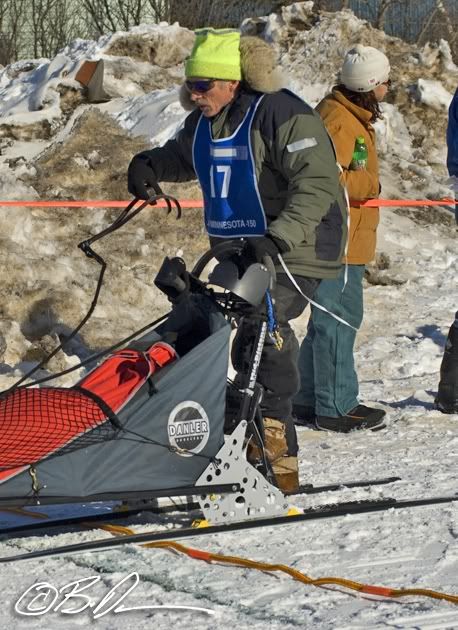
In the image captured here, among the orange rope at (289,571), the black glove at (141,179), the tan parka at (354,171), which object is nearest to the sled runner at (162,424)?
the orange rope at (289,571)

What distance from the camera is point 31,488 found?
3.88m

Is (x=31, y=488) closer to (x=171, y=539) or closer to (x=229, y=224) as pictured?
(x=171, y=539)

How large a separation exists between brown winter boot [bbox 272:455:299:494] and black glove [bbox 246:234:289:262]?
0.85 meters

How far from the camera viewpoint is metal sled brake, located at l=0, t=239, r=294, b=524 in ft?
12.9

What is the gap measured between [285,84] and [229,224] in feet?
1.85

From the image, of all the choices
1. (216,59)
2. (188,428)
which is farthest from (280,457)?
(216,59)

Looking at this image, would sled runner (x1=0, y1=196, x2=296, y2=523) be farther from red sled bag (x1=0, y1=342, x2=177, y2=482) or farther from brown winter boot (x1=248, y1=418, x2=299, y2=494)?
brown winter boot (x1=248, y1=418, x2=299, y2=494)

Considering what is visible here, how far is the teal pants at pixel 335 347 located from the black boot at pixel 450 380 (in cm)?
46

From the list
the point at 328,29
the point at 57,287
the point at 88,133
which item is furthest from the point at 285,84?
the point at 328,29

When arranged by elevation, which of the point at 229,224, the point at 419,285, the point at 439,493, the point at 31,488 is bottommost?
the point at 419,285

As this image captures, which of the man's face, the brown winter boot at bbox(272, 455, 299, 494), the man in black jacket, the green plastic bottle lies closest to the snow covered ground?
the brown winter boot at bbox(272, 455, 299, 494)

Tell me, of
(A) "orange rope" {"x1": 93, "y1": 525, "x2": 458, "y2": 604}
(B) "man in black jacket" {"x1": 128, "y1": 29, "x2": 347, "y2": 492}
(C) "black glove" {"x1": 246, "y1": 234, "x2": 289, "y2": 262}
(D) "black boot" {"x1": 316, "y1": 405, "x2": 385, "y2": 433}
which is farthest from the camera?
(D) "black boot" {"x1": 316, "y1": 405, "x2": 385, "y2": 433}

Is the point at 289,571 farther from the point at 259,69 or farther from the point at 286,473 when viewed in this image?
the point at 259,69

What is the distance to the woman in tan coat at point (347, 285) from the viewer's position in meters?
5.88
